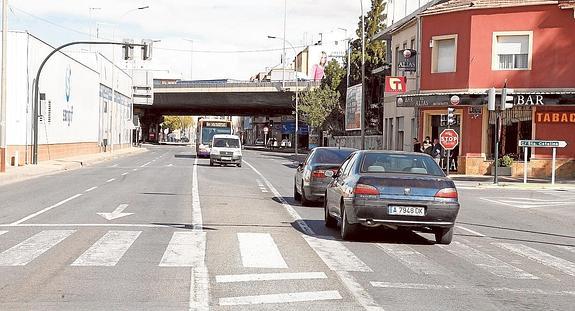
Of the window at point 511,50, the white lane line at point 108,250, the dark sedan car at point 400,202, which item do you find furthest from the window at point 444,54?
the white lane line at point 108,250

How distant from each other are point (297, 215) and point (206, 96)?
230ft

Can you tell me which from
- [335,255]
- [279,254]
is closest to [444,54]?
[335,255]

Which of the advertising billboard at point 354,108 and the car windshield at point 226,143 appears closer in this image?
the car windshield at point 226,143

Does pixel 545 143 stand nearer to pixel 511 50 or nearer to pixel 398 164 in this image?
pixel 511 50

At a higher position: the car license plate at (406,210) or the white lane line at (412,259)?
the car license plate at (406,210)

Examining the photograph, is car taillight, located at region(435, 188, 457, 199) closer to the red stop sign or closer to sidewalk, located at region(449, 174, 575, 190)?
sidewalk, located at region(449, 174, 575, 190)

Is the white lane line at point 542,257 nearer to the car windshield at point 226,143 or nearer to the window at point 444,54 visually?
the window at point 444,54

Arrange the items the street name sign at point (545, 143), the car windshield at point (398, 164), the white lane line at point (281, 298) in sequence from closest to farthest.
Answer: the white lane line at point (281, 298) → the car windshield at point (398, 164) → the street name sign at point (545, 143)

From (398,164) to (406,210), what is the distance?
108 centimetres

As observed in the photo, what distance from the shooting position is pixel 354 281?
8.62 meters

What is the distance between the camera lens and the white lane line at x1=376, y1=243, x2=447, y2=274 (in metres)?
9.69

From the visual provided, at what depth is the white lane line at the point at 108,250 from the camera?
9.59 meters

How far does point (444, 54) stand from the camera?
3844cm

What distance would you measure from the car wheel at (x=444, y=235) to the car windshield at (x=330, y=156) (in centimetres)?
665
